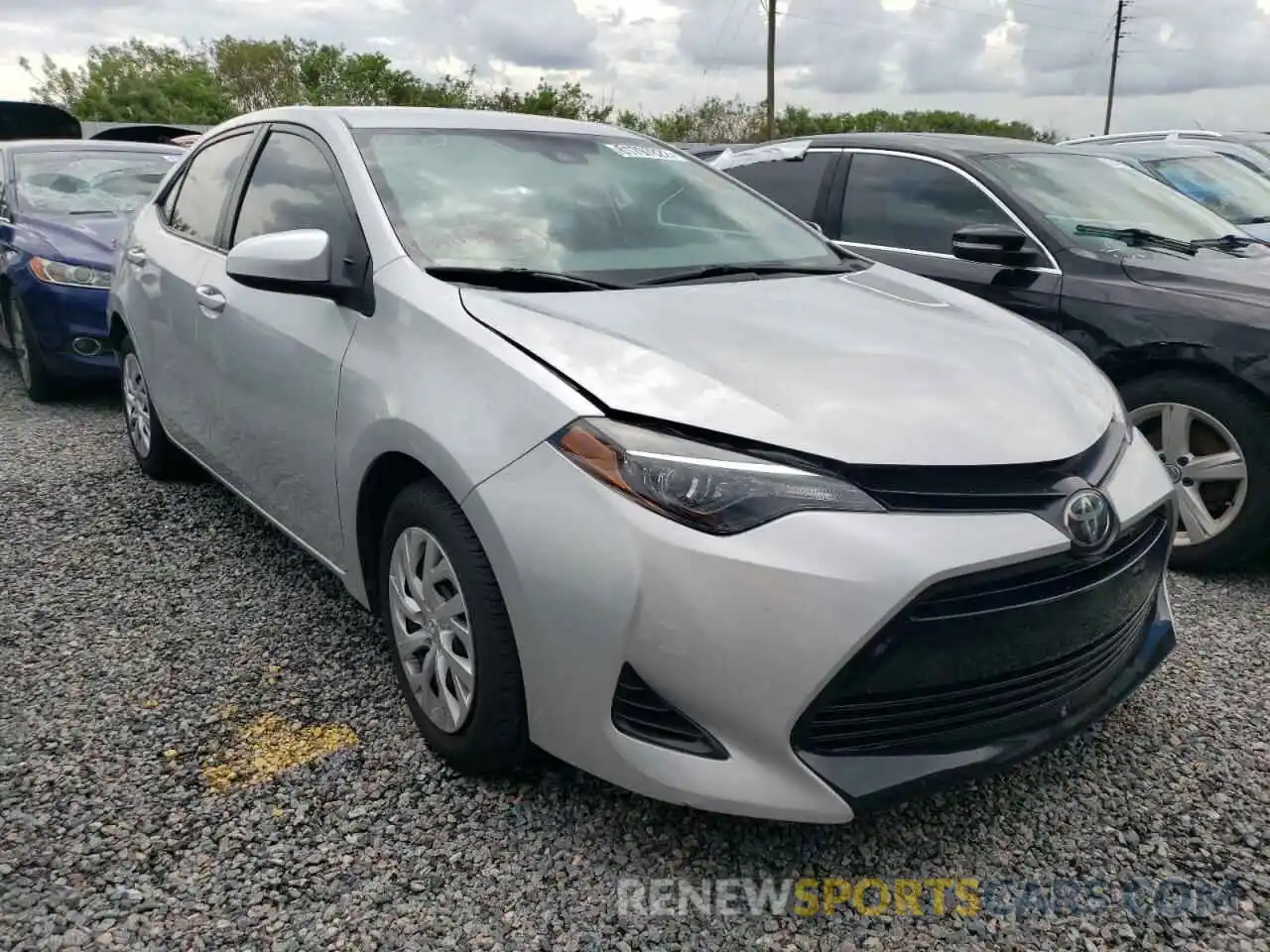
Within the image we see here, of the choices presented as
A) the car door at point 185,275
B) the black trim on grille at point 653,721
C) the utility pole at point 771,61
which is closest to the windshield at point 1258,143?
the car door at point 185,275

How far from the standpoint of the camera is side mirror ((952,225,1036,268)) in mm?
4090

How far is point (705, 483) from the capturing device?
1.92 metres

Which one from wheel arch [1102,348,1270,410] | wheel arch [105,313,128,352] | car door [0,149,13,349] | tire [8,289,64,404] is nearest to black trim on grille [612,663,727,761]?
wheel arch [1102,348,1270,410]

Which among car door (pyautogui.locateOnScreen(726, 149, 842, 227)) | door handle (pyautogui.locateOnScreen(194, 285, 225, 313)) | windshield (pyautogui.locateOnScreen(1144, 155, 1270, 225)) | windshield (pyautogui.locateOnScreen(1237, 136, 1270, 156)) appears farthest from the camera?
windshield (pyautogui.locateOnScreen(1237, 136, 1270, 156))

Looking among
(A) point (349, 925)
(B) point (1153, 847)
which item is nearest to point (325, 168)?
(A) point (349, 925)

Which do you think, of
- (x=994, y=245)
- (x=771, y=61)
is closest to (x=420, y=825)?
(x=994, y=245)

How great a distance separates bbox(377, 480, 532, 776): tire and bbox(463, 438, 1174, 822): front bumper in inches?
2.9

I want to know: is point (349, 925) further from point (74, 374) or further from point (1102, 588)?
point (74, 374)

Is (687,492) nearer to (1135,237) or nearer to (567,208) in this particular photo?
(567,208)

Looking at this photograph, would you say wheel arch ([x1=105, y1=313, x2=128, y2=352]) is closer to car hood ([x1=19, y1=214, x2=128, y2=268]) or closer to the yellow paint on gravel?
car hood ([x1=19, y1=214, x2=128, y2=268])

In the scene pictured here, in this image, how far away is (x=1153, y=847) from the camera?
222 centimetres

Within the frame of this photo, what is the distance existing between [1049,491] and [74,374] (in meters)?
5.66

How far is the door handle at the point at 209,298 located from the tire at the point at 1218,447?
3131mm

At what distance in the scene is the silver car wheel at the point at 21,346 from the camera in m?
6.15
